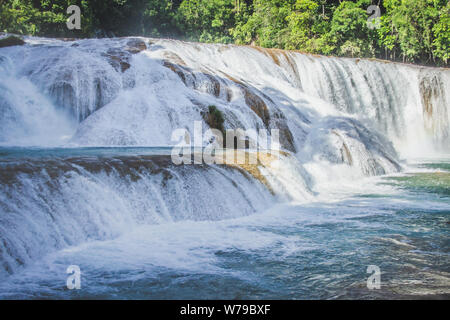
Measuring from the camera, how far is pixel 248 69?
648 inches

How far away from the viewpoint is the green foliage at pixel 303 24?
968 inches

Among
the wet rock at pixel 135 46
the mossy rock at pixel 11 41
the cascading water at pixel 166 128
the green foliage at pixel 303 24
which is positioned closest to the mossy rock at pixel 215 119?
the cascading water at pixel 166 128

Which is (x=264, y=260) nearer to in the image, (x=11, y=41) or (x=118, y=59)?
(x=118, y=59)

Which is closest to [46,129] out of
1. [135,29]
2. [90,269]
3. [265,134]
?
[265,134]

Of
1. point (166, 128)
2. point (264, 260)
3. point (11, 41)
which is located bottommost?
point (264, 260)

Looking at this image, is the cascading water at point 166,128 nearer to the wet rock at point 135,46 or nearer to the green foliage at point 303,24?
the wet rock at point 135,46

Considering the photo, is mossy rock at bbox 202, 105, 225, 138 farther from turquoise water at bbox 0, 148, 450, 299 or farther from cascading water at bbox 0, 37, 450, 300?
turquoise water at bbox 0, 148, 450, 299

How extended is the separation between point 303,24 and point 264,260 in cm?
2497

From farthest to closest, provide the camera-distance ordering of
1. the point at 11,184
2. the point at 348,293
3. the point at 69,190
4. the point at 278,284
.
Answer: the point at 69,190 < the point at 11,184 < the point at 278,284 < the point at 348,293

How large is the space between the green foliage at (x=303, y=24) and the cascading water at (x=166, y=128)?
8.21 metres

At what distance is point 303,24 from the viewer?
90.2 ft

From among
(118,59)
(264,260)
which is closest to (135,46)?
(118,59)
